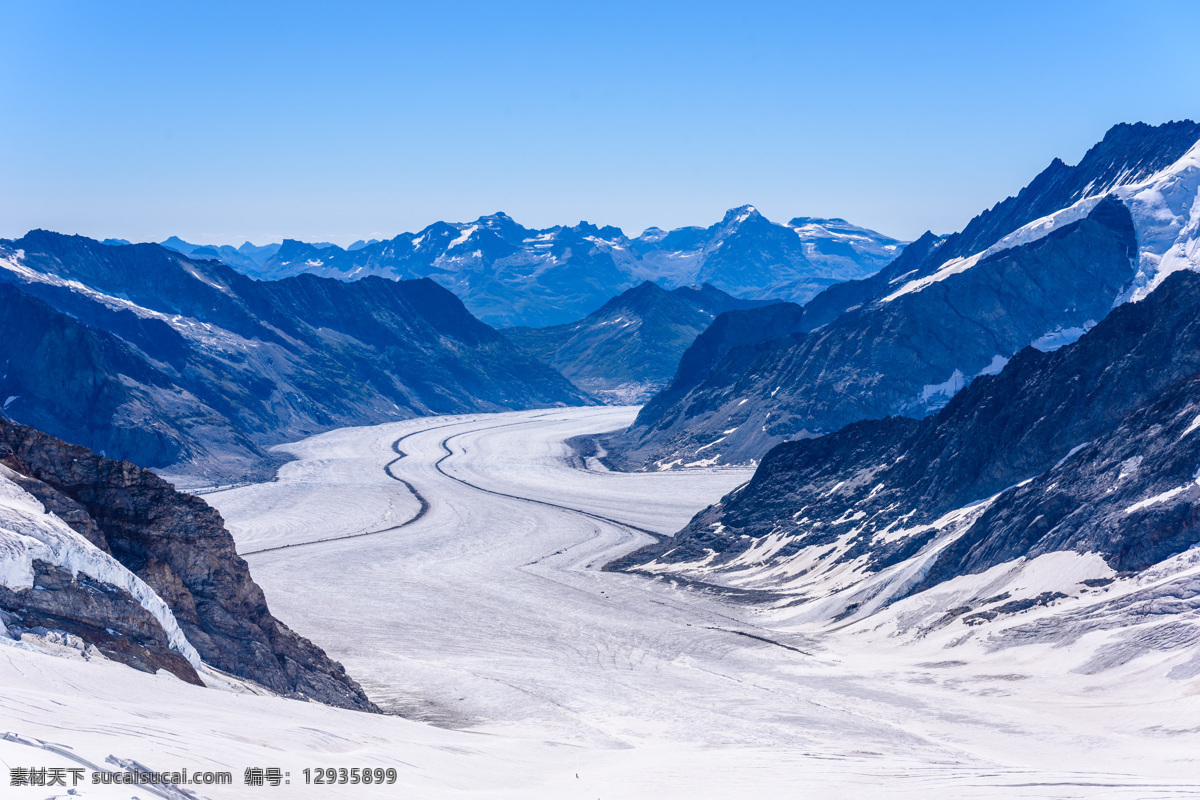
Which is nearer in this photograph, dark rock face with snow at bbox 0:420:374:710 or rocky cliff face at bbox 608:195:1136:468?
dark rock face with snow at bbox 0:420:374:710

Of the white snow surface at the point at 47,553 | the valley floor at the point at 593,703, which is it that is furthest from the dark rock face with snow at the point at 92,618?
the valley floor at the point at 593,703

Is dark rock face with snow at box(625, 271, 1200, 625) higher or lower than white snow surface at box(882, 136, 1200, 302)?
lower

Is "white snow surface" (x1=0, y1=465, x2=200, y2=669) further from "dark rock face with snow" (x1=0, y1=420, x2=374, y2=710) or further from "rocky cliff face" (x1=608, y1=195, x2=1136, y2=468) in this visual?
"rocky cliff face" (x1=608, y1=195, x2=1136, y2=468)

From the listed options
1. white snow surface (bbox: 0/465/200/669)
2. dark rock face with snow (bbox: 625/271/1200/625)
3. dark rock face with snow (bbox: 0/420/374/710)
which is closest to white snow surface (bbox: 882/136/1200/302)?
dark rock face with snow (bbox: 625/271/1200/625)

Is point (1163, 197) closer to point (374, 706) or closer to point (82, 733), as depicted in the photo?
point (374, 706)

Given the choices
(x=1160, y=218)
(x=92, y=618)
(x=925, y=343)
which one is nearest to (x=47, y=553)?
(x=92, y=618)

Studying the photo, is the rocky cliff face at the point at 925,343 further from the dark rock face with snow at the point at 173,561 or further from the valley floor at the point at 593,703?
the dark rock face with snow at the point at 173,561

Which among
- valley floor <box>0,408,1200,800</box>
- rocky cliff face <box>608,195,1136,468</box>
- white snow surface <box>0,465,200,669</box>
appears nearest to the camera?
valley floor <box>0,408,1200,800</box>
